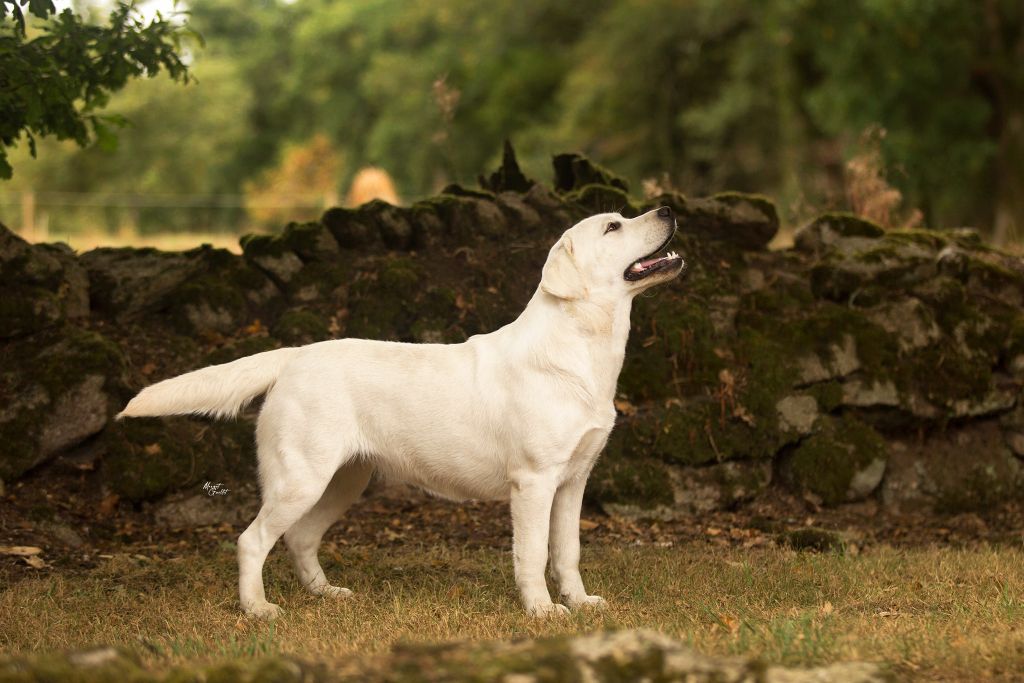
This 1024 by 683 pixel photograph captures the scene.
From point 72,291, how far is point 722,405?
4827mm

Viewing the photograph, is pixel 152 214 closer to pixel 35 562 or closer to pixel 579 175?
pixel 579 175

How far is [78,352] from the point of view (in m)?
7.96

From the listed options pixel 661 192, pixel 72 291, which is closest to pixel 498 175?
pixel 661 192

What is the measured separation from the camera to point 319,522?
6281 mm

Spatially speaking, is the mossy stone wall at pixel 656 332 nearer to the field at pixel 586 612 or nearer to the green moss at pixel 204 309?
the green moss at pixel 204 309

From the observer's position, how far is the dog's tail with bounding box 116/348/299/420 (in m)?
5.77

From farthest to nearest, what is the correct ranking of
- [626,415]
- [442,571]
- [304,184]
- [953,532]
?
[304,184]
[626,415]
[953,532]
[442,571]

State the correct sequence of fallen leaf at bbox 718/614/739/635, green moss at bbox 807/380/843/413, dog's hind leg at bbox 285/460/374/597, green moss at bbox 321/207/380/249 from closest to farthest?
fallen leaf at bbox 718/614/739/635, dog's hind leg at bbox 285/460/374/597, green moss at bbox 807/380/843/413, green moss at bbox 321/207/380/249

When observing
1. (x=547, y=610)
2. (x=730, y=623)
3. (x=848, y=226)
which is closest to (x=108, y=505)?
(x=547, y=610)

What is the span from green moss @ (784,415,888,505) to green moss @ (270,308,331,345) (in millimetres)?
3608

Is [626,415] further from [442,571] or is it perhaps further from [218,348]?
[218,348]

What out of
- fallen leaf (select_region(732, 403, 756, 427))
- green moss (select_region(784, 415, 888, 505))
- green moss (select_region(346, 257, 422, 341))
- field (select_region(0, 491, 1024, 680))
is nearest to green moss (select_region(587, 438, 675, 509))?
field (select_region(0, 491, 1024, 680))

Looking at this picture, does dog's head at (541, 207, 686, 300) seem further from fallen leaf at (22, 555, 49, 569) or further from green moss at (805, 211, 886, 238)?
green moss at (805, 211, 886, 238)

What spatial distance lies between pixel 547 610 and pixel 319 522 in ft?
4.75
